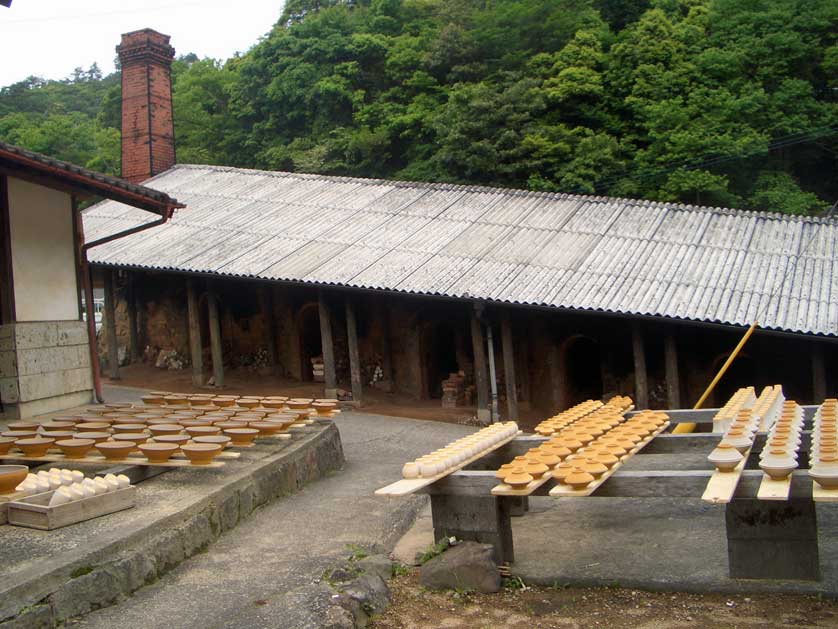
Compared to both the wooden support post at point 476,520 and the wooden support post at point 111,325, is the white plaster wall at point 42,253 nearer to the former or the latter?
the wooden support post at point 111,325

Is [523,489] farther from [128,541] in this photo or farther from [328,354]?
[328,354]

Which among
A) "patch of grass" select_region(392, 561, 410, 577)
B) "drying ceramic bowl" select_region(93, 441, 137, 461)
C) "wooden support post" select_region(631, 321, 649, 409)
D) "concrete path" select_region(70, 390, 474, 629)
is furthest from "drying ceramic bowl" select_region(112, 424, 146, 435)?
"wooden support post" select_region(631, 321, 649, 409)

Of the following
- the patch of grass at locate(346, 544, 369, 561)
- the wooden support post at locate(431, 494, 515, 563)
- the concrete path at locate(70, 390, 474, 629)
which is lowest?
the patch of grass at locate(346, 544, 369, 561)

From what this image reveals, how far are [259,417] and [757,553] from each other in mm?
5077

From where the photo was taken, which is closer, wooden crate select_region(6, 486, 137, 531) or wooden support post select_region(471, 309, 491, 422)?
wooden crate select_region(6, 486, 137, 531)

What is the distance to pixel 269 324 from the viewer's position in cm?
1748

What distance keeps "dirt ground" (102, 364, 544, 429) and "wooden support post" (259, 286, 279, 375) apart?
Result: 1.13 feet

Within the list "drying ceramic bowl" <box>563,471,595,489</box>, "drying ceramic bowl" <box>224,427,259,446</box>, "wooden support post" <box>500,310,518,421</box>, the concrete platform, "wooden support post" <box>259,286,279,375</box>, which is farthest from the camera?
"wooden support post" <box>259,286,279,375</box>

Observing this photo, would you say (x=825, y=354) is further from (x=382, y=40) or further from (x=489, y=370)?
(x=382, y=40)

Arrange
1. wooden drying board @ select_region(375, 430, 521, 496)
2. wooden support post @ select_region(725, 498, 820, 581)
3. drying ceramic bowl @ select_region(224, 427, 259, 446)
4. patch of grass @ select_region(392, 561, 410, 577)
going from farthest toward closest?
1. drying ceramic bowl @ select_region(224, 427, 259, 446)
2. patch of grass @ select_region(392, 561, 410, 577)
3. wooden support post @ select_region(725, 498, 820, 581)
4. wooden drying board @ select_region(375, 430, 521, 496)

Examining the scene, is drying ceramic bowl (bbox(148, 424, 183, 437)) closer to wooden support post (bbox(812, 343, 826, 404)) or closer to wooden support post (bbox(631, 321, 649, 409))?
wooden support post (bbox(631, 321, 649, 409))

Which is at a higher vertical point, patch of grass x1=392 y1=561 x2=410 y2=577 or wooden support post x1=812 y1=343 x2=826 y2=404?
wooden support post x1=812 y1=343 x2=826 y2=404

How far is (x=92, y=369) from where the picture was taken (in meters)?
11.4

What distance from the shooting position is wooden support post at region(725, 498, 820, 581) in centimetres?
534
